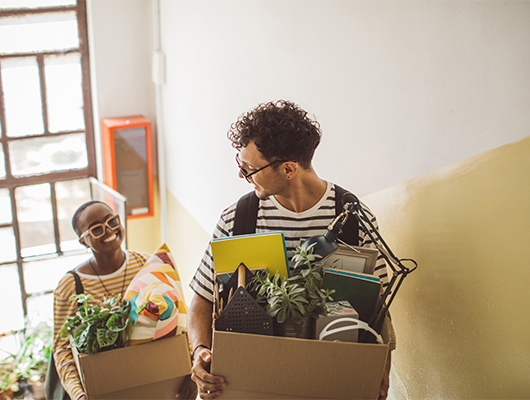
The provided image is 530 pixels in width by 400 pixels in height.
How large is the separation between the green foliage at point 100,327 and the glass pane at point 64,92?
2.72 meters

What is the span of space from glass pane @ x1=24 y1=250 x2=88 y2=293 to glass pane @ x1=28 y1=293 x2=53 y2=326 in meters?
A: 0.07

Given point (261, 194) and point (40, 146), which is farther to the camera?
point (40, 146)

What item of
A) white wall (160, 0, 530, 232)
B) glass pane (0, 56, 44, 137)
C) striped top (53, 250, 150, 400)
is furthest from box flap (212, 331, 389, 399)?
glass pane (0, 56, 44, 137)

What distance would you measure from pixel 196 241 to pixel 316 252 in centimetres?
235

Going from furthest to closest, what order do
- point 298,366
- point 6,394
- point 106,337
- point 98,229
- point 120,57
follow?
point 120,57 → point 6,394 → point 98,229 → point 106,337 → point 298,366

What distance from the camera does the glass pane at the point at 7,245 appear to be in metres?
3.91

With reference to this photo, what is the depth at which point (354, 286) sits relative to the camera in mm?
1186

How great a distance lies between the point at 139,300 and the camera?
1.63 metres

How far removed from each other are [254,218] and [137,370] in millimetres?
642

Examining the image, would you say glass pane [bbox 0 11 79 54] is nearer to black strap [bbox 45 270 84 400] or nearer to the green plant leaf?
black strap [bbox 45 270 84 400]

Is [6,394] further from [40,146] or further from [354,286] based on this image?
[354,286]

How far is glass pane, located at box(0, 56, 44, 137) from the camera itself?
3.67 metres

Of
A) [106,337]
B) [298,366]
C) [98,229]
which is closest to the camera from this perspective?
[298,366]

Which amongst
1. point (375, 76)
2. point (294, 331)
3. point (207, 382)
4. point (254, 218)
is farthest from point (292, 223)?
point (375, 76)
